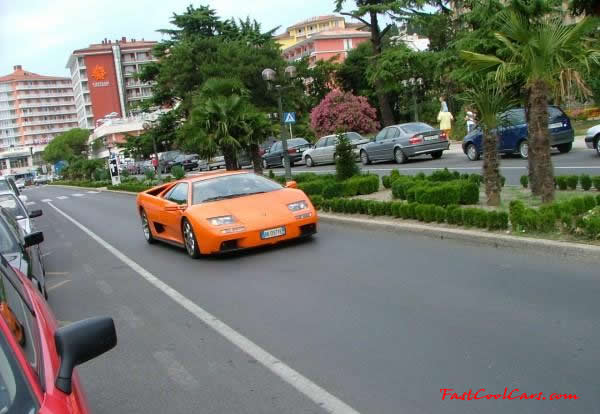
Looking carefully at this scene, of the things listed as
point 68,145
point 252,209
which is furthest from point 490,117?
point 68,145

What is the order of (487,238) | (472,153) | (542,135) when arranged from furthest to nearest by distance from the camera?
(472,153) < (542,135) < (487,238)

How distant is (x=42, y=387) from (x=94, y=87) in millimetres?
146037

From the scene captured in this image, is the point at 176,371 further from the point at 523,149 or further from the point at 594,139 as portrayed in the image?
the point at 523,149

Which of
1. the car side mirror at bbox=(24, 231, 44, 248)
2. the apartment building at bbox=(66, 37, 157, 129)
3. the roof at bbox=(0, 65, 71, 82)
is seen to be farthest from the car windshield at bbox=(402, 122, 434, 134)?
the roof at bbox=(0, 65, 71, 82)

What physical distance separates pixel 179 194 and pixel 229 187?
3.22 feet

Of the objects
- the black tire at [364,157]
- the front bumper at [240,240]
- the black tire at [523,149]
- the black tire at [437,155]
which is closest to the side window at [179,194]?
the front bumper at [240,240]

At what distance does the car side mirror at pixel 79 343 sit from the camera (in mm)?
2436

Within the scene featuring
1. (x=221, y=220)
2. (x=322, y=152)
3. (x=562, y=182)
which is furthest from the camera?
(x=322, y=152)

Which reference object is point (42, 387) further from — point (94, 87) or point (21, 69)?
point (21, 69)

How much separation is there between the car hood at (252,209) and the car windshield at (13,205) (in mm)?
4188

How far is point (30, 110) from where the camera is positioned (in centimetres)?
18188

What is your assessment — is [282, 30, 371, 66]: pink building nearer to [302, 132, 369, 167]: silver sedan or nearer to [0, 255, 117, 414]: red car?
[302, 132, 369, 167]: silver sedan

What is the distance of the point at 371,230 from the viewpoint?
11312mm

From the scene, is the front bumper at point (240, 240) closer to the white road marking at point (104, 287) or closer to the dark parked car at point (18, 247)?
the white road marking at point (104, 287)
